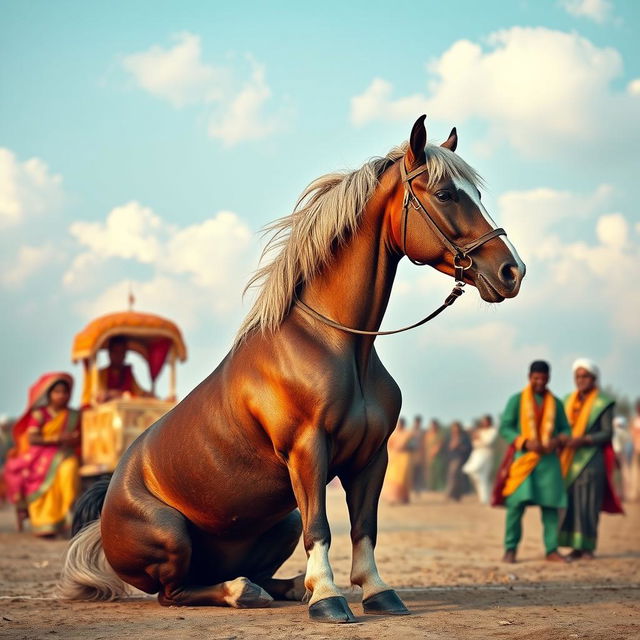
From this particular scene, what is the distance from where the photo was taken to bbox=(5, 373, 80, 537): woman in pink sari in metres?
14.4

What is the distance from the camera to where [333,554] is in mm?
11508

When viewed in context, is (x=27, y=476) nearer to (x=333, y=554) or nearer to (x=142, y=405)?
(x=142, y=405)

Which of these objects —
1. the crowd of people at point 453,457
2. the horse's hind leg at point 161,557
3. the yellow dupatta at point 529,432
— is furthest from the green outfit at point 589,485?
the crowd of people at point 453,457

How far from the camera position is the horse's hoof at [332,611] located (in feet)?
16.3

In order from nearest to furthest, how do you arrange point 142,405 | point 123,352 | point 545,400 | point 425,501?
1. point 545,400
2. point 142,405
3. point 123,352
4. point 425,501

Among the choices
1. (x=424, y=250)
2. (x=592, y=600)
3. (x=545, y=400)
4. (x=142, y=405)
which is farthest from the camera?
(x=142, y=405)

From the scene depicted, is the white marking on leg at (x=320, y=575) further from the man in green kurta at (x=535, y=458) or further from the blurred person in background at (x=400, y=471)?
the blurred person in background at (x=400, y=471)

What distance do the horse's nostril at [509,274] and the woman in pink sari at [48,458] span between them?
417 inches

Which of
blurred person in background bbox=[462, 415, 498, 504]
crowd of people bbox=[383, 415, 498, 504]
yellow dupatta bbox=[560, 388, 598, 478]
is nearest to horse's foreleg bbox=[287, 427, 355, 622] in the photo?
yellow dupatta bbox=[560, 388, 598, 478]

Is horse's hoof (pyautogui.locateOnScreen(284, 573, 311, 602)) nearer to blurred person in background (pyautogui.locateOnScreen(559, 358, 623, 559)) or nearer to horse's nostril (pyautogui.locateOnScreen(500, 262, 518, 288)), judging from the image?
horse's nostril (pyautogui.locateOnScreen(500, 262, 518, 288))

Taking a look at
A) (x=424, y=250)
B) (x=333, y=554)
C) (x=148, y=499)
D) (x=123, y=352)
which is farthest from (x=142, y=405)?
(x=424, y=250)

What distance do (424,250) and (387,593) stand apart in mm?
1815

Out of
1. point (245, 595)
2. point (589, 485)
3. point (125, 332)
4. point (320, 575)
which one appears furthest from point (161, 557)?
point (125, 332)

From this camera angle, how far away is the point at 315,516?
5102 millimetres
